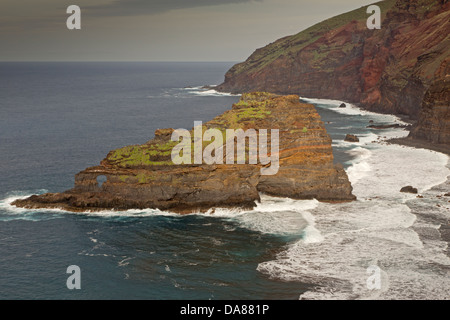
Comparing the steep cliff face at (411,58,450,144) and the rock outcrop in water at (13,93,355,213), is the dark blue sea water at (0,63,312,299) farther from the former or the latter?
the steep cliff face at (411,58,450,144)

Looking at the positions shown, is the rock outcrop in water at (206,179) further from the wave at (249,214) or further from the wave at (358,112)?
the wave at (358,112)

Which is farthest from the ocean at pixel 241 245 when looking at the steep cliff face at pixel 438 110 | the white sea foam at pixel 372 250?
the steep cliff face at pixel 438 110

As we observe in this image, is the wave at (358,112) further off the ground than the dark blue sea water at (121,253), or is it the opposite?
the wave at (358,112)

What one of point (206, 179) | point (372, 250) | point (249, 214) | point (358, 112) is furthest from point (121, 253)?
point (358, 112)

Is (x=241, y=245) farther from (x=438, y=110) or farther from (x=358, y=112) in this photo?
(x=358, y=112)

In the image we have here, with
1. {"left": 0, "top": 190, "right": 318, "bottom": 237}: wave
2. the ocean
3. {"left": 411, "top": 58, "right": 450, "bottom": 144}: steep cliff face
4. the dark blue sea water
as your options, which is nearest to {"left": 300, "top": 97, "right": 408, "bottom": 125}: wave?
{"left": 411, "top": 58, "right": 450, "bottom": 144}: steep cliff face
